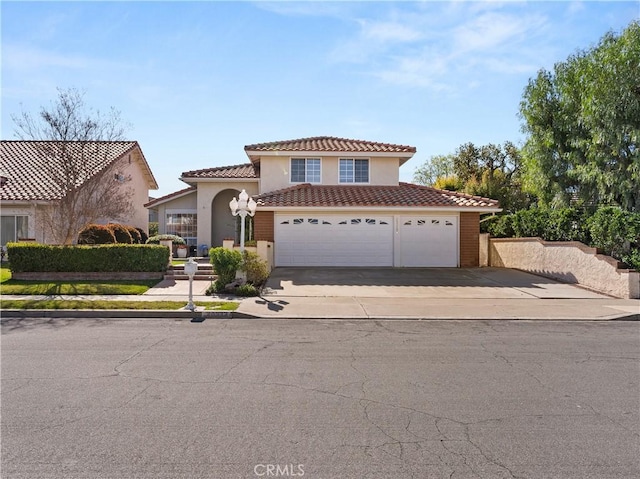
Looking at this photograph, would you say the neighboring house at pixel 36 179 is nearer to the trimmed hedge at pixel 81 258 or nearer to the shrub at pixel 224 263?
the trimmed hedge at pixel 81 258

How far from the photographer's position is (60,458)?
388cm

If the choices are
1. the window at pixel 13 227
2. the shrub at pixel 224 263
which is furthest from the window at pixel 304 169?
the window at pixel 13 227

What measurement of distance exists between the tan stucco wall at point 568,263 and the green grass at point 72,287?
14585 mm

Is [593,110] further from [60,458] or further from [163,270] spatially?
[60,458]

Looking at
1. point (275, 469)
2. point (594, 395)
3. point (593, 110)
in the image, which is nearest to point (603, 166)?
point (593, 110)

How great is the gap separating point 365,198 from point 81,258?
11.7 meters

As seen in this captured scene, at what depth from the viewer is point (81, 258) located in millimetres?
16266

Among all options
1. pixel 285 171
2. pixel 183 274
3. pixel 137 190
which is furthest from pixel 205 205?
pixel 183 274

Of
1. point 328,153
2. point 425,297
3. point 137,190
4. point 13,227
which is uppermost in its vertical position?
point 328,153

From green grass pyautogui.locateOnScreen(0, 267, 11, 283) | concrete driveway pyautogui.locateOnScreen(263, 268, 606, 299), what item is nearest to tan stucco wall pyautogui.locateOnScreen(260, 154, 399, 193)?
concrete driveway pyautogui.locateOnScreen(263, 268, 606, 299)

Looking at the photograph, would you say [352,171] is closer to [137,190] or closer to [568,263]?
[568,263]

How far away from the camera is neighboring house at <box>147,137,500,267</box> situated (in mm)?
20875

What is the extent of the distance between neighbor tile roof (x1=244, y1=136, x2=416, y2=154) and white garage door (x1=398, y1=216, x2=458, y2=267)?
12.6 ft

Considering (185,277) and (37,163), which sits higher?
(37,163)
